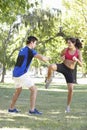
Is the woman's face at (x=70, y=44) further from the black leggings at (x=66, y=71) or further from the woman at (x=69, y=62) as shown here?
the black leggings at (x=66, y=71)

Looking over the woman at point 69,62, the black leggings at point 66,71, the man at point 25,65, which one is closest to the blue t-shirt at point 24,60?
the man at point 25,65

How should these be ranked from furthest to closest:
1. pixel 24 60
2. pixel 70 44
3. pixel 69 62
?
1. pixel 70 44
2. pixel 69 62
3. pixel 24 60

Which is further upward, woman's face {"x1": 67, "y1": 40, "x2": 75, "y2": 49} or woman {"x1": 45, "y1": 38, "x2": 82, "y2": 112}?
woman's face {"x1": 67, "y1": 40, "x2": 75, "y2": 49}

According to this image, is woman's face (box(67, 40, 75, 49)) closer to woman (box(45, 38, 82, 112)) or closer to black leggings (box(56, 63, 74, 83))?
woman (box(45, 38, 82, 112))

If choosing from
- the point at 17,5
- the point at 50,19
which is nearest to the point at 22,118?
the point at 17,5

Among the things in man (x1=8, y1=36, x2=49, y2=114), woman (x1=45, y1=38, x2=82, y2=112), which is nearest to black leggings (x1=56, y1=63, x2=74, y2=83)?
woman (x1=45, y1=38, x2=82, y2=112)

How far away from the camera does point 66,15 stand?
5812cm

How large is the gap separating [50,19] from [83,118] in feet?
116

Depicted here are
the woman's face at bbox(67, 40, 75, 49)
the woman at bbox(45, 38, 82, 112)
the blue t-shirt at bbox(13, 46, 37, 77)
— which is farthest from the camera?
the woman's face at bbox(67, 40, 75, 49)

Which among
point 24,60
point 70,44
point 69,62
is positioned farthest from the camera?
point 70,44

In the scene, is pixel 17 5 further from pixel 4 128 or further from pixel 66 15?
pixel 66 15

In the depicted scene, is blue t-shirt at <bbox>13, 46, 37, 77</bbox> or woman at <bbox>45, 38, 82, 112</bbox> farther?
woman at <bbox>45, 38, 82, 112</bbox>

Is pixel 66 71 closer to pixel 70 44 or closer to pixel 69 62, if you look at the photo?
pixel 69 62

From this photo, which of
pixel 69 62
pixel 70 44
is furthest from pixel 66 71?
pixel 70 44
